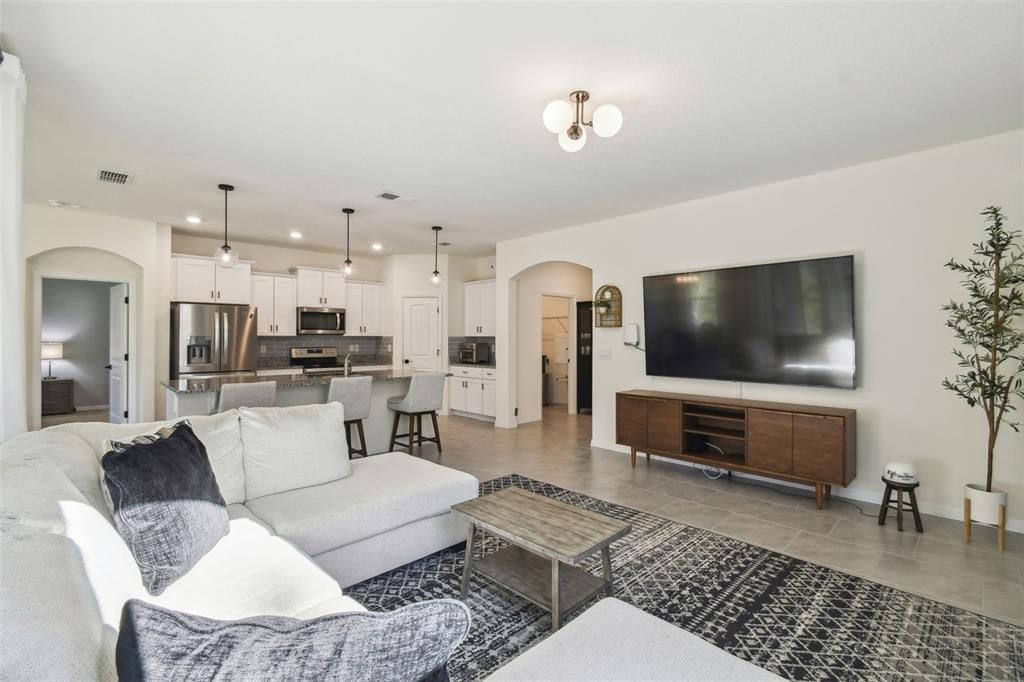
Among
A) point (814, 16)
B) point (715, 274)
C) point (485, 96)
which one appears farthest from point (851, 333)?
point (485, 96)

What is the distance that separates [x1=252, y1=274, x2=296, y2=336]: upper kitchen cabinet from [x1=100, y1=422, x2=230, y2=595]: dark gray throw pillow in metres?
5.20

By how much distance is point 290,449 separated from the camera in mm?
2672

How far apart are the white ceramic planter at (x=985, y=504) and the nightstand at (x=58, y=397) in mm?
11052

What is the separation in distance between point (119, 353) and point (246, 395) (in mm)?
3611

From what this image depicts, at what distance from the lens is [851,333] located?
3.70 meters

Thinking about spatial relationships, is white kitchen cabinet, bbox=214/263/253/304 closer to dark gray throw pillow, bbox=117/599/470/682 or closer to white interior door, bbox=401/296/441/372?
white interior door, bbox=401/296/441/372

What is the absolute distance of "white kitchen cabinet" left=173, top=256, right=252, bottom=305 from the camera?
19.6 ft

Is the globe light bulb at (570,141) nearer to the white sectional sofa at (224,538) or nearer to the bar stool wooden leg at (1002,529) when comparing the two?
the white sectional sofa at (224,538)

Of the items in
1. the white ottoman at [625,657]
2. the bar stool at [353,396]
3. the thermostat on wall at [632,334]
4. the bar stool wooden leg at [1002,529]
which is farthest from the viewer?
the thermostat on wall at [632,334]

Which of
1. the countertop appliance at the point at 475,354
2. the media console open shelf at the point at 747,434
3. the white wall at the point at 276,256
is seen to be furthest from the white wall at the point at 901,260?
the white wall at the point at 276,256

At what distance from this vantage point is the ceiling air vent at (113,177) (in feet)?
12.9

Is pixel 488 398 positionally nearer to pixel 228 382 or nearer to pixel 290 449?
pixel 228 382

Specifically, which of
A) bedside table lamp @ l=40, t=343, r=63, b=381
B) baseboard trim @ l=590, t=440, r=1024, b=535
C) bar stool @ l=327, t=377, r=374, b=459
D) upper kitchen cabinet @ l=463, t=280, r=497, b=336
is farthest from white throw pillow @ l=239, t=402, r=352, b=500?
bedside table lamp @ l=40, t=343, r=63, b=381

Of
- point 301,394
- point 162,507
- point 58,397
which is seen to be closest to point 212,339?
point 301,394
